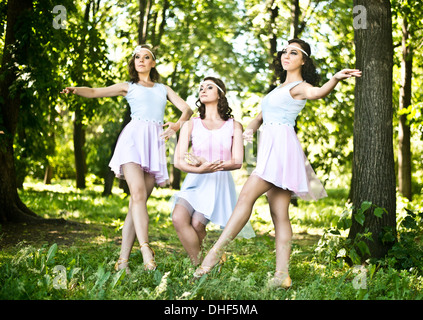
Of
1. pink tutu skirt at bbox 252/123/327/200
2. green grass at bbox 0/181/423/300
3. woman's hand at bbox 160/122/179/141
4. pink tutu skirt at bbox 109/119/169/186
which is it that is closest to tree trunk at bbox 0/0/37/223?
green grass at bbox 0/181/423/300

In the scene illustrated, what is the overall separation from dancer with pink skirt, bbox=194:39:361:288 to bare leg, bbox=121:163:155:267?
2.78 ft

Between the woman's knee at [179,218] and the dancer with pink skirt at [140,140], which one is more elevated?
the dancer with pink skirt at [140,140]

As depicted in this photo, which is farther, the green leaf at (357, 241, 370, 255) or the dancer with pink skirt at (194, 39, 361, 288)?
the green leaf at (357, 241, 370, 255)

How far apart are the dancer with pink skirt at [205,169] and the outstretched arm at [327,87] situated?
73cm

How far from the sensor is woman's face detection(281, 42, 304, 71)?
429 centimetres

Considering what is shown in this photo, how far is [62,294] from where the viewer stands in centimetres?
362

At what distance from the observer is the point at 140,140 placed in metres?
4.77

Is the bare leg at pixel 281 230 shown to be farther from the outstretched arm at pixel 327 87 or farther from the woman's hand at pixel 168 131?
the woman's hand at pixel 168 131

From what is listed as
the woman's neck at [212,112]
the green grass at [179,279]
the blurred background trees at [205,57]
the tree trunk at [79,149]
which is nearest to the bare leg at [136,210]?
the green grass at [179,279]

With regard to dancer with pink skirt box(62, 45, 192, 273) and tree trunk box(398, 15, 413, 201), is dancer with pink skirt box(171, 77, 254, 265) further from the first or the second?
tree trunk box(398, 15, 413, 201)

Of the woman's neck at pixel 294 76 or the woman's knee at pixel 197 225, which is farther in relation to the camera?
the woman's knee at pixel 197 225

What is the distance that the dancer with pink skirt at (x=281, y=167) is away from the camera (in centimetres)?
406
